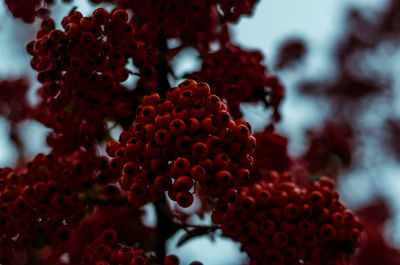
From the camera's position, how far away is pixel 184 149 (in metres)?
1.68

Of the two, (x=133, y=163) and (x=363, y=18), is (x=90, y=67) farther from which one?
(x=363, y=18)

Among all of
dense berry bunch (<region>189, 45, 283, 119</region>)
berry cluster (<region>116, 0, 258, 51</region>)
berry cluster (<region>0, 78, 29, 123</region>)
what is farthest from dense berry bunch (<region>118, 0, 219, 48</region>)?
berry cluster (<region>0, 78, 29, 123</region>)

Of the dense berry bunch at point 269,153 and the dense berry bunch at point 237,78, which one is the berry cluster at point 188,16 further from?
the dense berry bunch at point 269,153

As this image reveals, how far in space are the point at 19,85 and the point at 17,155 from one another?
2.00m

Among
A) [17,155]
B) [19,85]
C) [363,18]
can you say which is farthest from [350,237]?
[363,18]

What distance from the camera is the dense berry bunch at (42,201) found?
85.4 inches

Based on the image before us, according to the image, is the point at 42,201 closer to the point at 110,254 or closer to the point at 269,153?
the point at 110,254

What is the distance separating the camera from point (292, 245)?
2.13 metres

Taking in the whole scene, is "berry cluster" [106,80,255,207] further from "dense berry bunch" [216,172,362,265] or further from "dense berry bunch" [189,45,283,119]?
"dense berry bunch" [189,45,283,119]

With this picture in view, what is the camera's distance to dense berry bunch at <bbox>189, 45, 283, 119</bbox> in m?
2.42

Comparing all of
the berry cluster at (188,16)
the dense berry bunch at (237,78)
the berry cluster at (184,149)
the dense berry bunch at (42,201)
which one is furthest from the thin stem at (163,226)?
the berry cluster at (188,16)

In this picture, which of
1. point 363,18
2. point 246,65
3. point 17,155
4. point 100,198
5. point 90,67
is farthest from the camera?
point 363,18

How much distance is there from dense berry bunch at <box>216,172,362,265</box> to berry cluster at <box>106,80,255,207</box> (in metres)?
0.45

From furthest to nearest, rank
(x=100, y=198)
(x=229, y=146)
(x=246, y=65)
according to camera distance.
Answer: (x=100, y=198) < (x=246, y=65) < (x=229, y=146)
